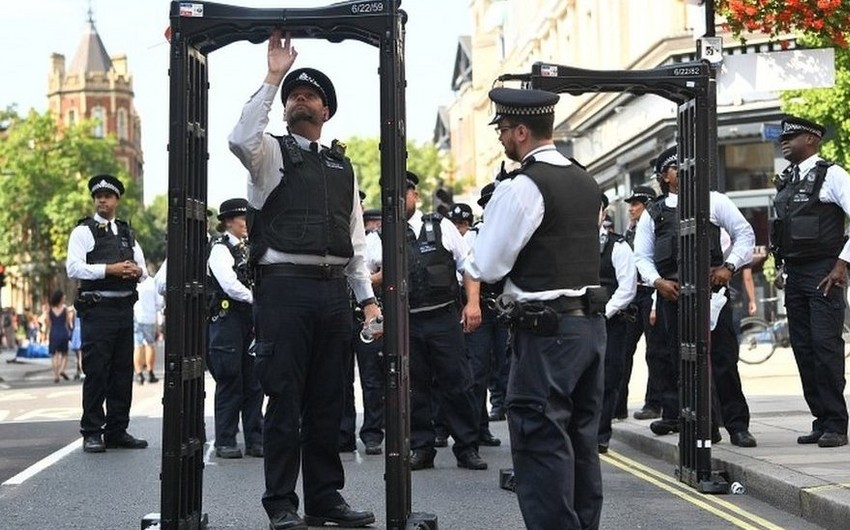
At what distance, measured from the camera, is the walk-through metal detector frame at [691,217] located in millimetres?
9766

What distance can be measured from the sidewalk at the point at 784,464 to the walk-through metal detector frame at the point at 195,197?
211 centimetres

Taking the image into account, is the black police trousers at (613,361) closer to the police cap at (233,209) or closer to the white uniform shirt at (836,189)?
the white uniform shirt at (836,189)

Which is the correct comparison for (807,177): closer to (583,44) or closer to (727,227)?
(727,227)

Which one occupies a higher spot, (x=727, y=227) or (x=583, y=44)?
(x=583, y=44)

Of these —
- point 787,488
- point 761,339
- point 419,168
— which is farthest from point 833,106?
point 419,168

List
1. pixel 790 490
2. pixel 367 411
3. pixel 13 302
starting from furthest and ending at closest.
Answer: pixel 13 302 < pixel 367 411 < pixel 790 490

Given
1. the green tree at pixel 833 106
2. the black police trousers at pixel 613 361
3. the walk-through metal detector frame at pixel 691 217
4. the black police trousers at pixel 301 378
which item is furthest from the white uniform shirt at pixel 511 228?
the green tree at pixel 833 106

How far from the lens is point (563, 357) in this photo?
655 cm

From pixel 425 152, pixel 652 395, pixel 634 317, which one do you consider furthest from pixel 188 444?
pixel 425 152

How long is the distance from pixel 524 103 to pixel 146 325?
1974cm

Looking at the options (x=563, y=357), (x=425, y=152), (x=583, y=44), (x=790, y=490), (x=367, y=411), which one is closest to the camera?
(x=563, y=357)

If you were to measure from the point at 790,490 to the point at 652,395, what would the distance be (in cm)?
563

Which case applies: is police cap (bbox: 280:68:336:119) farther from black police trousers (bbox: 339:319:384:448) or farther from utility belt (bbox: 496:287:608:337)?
black police trousers (bbox: 339:319:384:448)

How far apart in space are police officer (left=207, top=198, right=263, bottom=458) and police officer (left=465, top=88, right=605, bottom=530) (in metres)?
5.66
